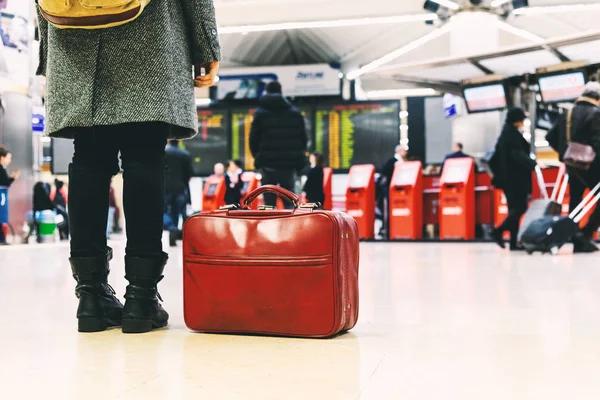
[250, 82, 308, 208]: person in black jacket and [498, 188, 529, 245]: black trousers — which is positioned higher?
[250, 82, 308, 208]: person in black jacket

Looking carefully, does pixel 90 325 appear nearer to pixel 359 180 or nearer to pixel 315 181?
pixel 315 181

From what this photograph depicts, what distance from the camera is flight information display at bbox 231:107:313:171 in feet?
52.2

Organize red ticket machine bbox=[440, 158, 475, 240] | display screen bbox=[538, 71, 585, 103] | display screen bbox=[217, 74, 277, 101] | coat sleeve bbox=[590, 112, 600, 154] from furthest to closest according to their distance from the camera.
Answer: display screen bbox=[217, 74, 277, 101] < red ticket machine bbox=[440, 158, 475, 240] < display screen bbox=[538, 71, 585, 103] < coat sleeve bbox=[590, 112, 600, 154]

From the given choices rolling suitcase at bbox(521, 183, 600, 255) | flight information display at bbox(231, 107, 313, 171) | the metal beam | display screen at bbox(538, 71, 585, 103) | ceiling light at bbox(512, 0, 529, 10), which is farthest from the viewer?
flight information display at bbox(231, 107, 313, 171)

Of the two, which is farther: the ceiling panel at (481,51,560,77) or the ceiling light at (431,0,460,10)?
the ceiling light at (431,0,460,10)

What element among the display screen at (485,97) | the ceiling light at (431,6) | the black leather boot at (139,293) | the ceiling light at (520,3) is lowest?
the black leather boot at (139,293)

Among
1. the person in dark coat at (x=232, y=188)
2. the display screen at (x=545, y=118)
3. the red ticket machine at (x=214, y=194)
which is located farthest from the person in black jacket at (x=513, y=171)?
the red ticket machine at (x=214, y=194)

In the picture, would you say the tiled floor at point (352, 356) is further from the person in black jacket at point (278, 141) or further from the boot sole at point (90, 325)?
the person in black jacket at point (278, 141)

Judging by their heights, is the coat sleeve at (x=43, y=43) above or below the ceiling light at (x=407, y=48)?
below

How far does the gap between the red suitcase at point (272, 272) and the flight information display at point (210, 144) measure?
1419cm

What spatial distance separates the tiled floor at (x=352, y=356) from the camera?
4.12ft

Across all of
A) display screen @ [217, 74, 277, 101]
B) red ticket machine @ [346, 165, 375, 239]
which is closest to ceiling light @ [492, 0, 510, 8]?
red ticket machine @ [346, 165, 375, 239]

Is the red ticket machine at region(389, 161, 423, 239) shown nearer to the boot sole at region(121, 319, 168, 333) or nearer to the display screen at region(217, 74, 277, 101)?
the display screen at region(217, 74, 277, 101)

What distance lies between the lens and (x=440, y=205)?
400 inches
